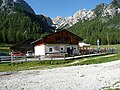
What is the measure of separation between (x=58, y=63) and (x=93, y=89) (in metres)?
26.0

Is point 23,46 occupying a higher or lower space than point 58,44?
higher

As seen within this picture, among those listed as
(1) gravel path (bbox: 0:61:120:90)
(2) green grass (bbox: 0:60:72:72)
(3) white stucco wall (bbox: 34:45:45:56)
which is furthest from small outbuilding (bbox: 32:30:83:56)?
(1) gravel path (bbox: 0:61:120:90)

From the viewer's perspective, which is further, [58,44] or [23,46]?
[23,46]

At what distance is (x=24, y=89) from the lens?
68.0ft

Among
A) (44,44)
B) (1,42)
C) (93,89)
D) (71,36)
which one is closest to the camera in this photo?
(93,89)

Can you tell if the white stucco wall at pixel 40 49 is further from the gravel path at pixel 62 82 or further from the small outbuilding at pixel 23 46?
the gravel path at pixel 62 82

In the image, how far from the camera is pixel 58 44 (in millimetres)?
65750

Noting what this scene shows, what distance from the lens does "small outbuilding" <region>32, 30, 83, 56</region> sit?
64562mm

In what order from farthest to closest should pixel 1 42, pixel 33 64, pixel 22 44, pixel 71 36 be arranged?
pixel 1 42, pixel 22 44, pixel 71 36, pixel 33 64

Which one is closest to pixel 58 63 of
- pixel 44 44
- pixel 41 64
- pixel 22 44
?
pixel 41 64

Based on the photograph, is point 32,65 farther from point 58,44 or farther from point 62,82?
point 58,44

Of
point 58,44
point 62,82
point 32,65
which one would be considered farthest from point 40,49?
point 62,82

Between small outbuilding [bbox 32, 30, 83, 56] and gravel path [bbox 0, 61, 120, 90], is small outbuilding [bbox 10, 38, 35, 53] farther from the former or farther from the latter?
gravel path [bbox 0, 61, 120, 90]

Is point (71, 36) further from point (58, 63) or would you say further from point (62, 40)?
point (58, 63)
